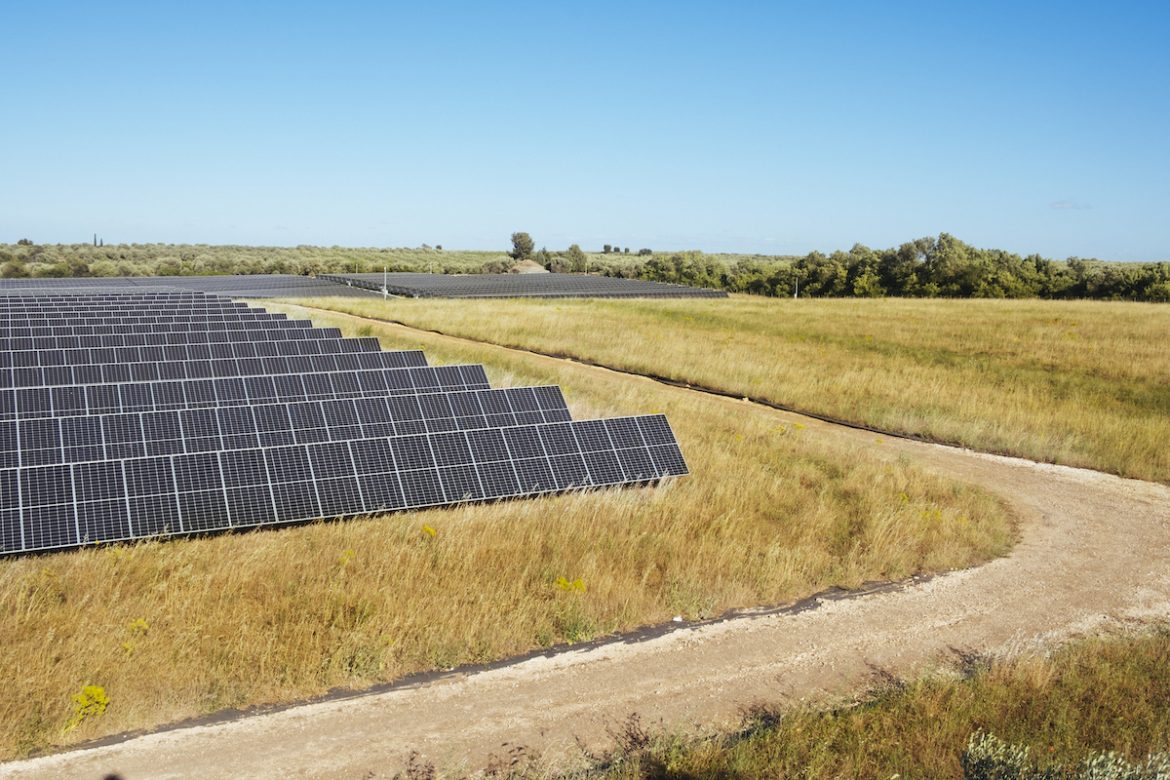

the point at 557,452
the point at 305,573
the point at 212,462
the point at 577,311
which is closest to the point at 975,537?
the point at 557,452

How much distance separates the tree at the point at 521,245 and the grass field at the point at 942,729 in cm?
13104

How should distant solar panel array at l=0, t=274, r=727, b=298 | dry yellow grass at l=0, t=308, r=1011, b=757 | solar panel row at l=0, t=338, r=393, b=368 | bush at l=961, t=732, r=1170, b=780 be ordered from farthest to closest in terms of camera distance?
distant solar panel array at l=0, t=274, r=727, b=298, solar panel row at l=0, t=338, r=393, b=368, dry yellow grass at l=0, t=308, r=1011, b=757, bush at l=961, t=732, r=1170, b=780

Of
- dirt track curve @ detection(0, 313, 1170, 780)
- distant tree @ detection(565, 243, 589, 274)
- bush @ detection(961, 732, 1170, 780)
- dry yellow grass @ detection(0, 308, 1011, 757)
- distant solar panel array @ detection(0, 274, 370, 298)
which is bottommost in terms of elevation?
dirt track curve @ detection(0, 313, 1170, 780)

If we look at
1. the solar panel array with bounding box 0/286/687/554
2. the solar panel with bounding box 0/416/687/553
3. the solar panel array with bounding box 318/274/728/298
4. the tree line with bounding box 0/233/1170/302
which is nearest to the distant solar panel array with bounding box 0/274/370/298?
the solar panel array with bounding box 318/274/728/298

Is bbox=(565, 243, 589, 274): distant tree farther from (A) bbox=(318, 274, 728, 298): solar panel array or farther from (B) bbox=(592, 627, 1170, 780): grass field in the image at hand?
(B) bbox=(592, 627, 1170, 780): grass field

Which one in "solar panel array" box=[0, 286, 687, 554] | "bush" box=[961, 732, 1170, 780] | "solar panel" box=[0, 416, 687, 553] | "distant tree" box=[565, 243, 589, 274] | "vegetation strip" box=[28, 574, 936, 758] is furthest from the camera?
"distant tree" box=[565, 243, 589, 274]

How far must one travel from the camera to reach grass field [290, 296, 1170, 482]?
1723 cm

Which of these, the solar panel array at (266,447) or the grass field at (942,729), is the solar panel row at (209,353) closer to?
the solar panel array at (266,447)

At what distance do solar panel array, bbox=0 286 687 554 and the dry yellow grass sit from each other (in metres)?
0.45

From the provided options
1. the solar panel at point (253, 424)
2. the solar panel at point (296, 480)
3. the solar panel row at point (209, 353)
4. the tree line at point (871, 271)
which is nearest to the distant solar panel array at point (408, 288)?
the tree line at point (871, 271)

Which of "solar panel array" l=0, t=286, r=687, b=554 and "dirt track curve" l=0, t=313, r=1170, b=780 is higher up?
"solar panel array" l=0, t=286, r=687, b=554

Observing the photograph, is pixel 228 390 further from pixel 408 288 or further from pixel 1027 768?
pixel 408 288

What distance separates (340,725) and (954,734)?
4.54m

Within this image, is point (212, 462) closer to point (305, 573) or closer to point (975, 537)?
point (305, 573)
